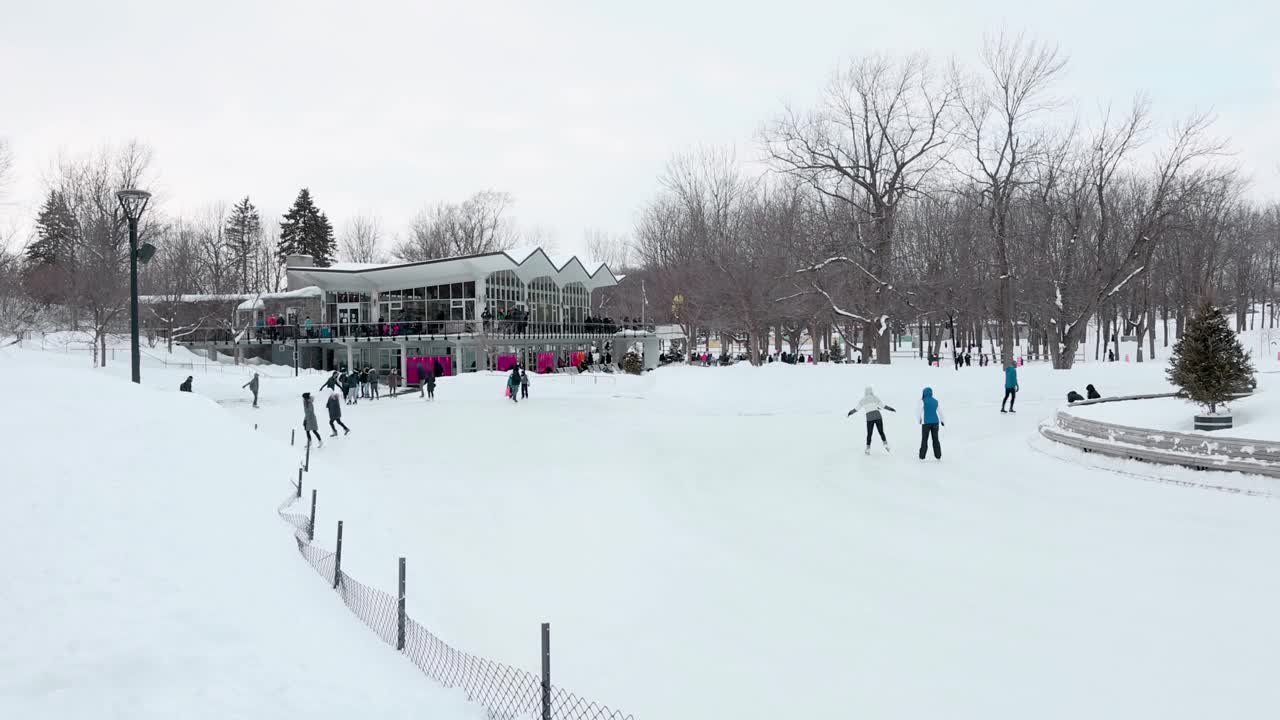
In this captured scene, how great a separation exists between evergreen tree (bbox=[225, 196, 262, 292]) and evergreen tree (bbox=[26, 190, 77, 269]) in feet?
42.1

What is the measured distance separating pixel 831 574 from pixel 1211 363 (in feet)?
28.5

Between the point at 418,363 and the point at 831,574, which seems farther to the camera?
the point at 418,363

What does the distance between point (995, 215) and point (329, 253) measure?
63281 millimetres

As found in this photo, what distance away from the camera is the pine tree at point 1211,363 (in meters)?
12.0

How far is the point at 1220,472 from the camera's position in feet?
35.7

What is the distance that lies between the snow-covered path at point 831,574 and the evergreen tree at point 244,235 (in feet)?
200

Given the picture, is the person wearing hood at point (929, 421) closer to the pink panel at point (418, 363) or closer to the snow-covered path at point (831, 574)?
the snow-covered path at point (831, 574)

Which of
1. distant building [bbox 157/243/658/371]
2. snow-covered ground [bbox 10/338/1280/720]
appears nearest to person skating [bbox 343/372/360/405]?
distant building [bbox 157/243/658/371]

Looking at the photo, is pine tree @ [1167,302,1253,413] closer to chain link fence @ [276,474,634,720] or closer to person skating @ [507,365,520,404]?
chain link fence @ [276,474,634,720]

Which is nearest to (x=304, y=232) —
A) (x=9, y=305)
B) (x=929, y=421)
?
(x=9, y=305)

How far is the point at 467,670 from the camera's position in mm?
5402

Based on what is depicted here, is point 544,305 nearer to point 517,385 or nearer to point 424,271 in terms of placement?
point 424,271

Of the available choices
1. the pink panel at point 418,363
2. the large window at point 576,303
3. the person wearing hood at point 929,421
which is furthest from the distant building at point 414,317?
the person wearing hood at point 929,421

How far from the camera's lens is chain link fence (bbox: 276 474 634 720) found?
15.8ft
